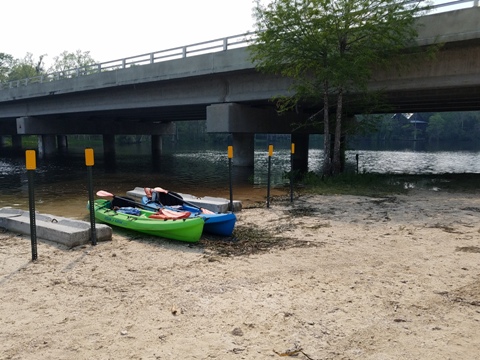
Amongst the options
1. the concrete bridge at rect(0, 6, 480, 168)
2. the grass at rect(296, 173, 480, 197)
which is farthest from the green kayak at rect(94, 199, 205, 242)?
the concrete bridge at rect(0, 6, 480, 168)

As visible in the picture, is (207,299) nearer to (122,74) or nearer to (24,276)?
(24,276)

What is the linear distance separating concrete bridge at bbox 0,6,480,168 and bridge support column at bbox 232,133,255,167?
0.07 meters

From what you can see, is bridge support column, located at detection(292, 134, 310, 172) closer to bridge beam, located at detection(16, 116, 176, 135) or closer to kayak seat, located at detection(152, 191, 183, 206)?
kayak seat, located at detection(152, 191, 183, 206)

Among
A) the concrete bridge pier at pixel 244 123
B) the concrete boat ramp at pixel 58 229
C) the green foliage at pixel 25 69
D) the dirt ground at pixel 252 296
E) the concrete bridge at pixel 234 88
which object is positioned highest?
the green foliage at pixel 25 69

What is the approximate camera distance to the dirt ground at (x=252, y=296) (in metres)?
3.53

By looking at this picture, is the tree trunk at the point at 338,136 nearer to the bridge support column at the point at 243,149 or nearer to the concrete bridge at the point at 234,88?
the concrete bridge at the point at 234,88

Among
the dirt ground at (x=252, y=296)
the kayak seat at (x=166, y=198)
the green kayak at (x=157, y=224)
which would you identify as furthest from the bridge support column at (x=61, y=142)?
the dirt ground at (x=252, y=296)

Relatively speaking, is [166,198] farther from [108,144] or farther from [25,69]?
[25,69]

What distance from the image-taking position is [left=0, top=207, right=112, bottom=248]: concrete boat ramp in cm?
689

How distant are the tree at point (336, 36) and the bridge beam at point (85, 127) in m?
28.8

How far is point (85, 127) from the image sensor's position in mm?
39250

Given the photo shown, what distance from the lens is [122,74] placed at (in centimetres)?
2322

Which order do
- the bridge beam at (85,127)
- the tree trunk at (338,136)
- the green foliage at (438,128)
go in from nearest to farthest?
the tree trunk at (338,136)
the bridge beam at (85,127)
the green foliage at (438,128)

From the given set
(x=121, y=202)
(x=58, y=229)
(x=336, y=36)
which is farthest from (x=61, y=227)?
(x=336, y=36)
